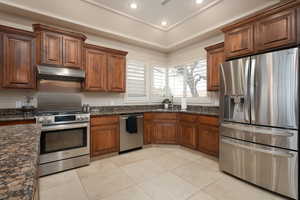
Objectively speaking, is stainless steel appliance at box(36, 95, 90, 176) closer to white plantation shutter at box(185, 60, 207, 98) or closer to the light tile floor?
the light tile floor

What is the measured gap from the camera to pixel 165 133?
12.7 ft

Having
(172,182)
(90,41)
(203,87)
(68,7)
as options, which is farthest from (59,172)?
(203,87)

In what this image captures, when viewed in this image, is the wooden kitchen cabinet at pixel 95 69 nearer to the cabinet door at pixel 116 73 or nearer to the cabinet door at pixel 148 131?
the cabinet door at pixel 116 73

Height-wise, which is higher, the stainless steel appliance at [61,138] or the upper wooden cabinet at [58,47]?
the upper wooden cabinet at [58,47]

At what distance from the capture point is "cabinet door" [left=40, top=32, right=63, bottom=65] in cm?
278

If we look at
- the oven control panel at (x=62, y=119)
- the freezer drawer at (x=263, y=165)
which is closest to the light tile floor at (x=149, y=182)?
the freezer drawer at (x=263, y=165)

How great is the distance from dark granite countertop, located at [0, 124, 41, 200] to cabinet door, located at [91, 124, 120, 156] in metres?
2.08

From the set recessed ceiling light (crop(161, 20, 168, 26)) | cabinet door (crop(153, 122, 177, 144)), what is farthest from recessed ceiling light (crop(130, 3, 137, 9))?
cabinet door (crop(153, 122, 177, 144))

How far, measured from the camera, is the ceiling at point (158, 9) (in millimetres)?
3059

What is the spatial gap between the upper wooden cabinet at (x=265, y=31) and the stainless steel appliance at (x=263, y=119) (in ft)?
0.70

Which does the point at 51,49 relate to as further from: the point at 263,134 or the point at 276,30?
the point at 263,134

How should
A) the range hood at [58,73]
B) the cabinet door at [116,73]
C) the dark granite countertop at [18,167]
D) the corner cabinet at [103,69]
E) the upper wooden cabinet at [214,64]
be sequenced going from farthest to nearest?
1. the cabinet door at [116,73]
2. the corner cabinet at [103,69]
3. the upper wooden cabinet at [214,64]
4. the range hood at [58,73]
5. the dark granite countertop at [18,167]

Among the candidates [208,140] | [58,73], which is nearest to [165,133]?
[208,140]

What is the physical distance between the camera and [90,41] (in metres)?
3.65
